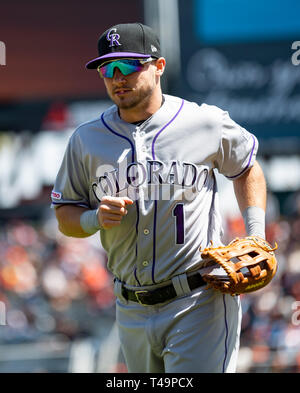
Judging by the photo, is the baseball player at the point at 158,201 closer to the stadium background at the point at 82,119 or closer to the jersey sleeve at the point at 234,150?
the jersey sleeve at the point at 234,150

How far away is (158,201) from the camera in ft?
9.04

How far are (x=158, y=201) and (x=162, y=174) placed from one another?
10cm

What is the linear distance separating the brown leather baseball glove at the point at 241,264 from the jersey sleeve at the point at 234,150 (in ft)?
0.89

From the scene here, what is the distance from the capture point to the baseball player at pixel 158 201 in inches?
107

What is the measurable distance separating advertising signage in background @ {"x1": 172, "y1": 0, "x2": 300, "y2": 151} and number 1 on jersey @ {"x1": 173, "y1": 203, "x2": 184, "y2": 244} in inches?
286

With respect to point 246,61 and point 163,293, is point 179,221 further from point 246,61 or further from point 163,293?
point 246,61

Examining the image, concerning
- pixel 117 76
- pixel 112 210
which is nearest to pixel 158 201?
pixel 112 210

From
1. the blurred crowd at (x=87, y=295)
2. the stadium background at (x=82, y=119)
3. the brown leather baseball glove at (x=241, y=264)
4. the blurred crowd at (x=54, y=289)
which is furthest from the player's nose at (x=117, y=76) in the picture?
the blurred crowd at (x=54, y=289)

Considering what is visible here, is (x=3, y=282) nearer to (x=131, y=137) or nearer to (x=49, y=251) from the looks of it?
(x=49, y=251)

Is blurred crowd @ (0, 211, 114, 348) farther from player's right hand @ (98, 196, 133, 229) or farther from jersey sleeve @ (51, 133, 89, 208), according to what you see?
player's right hand @ (98, 196, 133, 229)

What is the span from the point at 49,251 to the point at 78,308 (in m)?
1.53

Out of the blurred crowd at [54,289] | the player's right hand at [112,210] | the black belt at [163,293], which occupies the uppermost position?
the player's right hand at [112,210]

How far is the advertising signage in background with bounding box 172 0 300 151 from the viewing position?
994 cm
